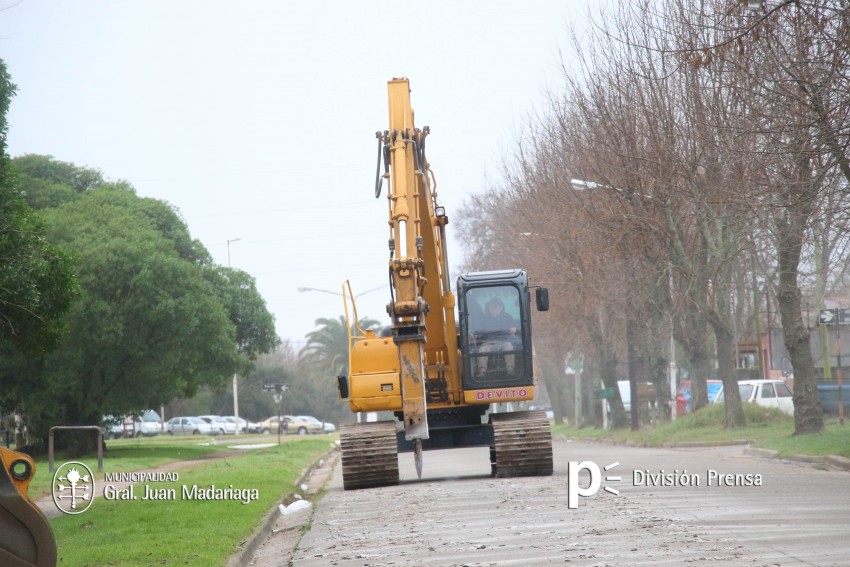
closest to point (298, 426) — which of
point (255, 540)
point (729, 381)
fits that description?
point (729, 381)

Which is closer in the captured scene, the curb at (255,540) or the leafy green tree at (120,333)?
the curb at (255,540)

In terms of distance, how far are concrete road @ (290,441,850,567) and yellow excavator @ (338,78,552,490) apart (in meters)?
0.65

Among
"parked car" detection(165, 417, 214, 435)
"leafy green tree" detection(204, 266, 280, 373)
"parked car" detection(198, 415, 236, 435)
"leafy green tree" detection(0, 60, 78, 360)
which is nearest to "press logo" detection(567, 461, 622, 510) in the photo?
"leafy green tree" detection(0, 60, 78, 360)

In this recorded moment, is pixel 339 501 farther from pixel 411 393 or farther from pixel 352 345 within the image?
pixel 352 345

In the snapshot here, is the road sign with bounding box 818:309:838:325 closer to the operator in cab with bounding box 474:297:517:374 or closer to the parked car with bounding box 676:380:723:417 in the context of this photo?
the operator in cab with bounding box 474:297:517:374

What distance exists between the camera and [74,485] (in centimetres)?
1530

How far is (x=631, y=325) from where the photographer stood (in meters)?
44.7

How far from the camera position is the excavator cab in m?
20.9

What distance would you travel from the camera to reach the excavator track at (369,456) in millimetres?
Answer: 19562

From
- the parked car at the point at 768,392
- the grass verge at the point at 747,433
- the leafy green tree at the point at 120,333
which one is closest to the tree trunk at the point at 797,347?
the grass verge at the point at 747,433

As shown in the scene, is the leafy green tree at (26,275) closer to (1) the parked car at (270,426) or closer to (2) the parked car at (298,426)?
(2) the parked car at (298,426)

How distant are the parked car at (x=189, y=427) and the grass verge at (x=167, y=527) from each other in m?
61.0

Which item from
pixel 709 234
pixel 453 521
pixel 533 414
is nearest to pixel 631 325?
pixel 709 234

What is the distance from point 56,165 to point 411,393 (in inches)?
1381
